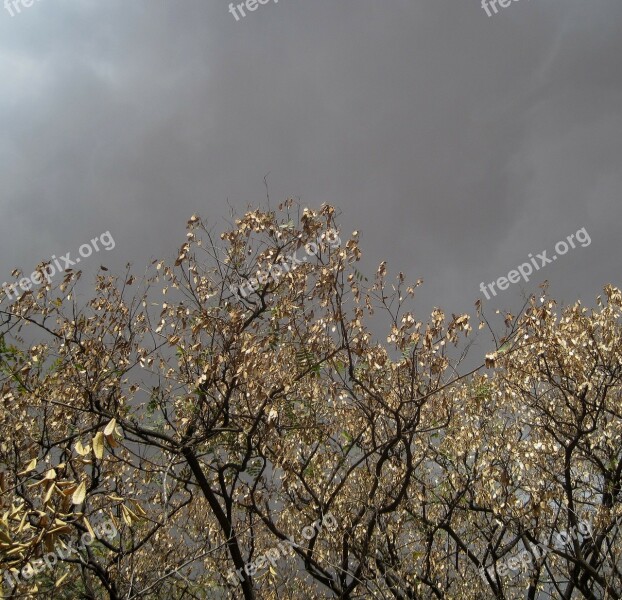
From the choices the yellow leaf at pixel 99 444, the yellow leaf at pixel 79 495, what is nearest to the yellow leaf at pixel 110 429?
the yellow leaf at pixel 99 444

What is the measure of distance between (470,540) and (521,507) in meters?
1.71

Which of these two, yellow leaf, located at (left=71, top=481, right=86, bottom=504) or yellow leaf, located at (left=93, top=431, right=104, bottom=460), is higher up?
yellow leaf, located at (left=93, top=431, right=104, bottom=460)

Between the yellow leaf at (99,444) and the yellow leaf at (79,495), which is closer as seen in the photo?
the yellow leaf at (79,495)

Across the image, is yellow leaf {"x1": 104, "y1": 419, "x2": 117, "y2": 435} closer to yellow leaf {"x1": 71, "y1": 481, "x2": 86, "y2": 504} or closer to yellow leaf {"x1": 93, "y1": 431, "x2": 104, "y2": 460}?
yellow leaf {"x1": 93, "y1": 431, "x2": 104, "y2": 460}

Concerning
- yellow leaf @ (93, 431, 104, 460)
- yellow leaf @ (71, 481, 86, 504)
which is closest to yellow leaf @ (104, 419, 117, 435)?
yellow leaf @ (93, 431, 104, 460)

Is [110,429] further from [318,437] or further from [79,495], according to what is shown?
[318,437]

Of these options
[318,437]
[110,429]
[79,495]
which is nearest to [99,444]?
[110,429]

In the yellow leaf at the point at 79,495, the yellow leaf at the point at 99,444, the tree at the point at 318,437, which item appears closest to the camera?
the yellow leaf at the point at 79,495

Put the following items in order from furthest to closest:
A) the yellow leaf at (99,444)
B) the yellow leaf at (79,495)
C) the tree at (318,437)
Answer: the tree at (318,437), the yellow leaf at (99,444), the yellow leaf at (79,495)

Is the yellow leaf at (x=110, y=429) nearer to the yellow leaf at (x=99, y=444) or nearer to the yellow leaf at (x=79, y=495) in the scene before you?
the yellow leaf at (x=99, y=444)

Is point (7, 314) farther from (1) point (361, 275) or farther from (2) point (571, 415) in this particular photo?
(2) point (571, 415)

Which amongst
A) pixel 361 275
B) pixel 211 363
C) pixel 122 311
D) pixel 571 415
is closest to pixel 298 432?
pixel 211 363

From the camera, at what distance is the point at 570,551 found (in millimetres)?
7582

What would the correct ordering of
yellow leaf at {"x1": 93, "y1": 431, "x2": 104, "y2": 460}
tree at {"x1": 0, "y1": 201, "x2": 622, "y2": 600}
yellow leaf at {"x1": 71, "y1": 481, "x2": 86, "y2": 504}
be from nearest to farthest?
yellow leaf at {"x1": 71, "y1": 481, "x2": 86, "y2": 504} → yellow leaf at {"x1": 93, "y1": 431, "x2": 104, "y2": 460} → tree at {"x1": 0, "y1": 201, "x2": 622, "y2": 600}
